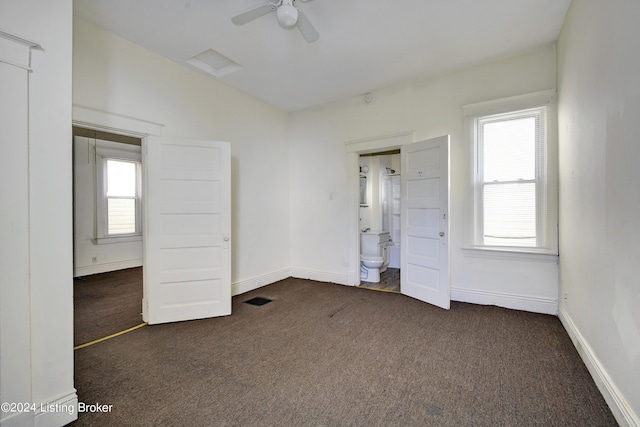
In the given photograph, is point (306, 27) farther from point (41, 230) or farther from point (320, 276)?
point (320, 276)

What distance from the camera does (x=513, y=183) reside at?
3.36 metres

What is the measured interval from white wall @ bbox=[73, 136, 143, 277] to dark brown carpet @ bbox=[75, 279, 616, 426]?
12.3ft

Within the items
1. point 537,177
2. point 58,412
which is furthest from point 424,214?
point 58,412

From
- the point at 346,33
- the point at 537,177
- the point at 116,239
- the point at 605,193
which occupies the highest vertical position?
the point at 346,33

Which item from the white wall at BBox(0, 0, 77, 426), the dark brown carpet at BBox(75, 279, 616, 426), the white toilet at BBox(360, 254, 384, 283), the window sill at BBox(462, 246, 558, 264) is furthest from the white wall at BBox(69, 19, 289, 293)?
the window sill at BBox(462, 246, 558, 264)

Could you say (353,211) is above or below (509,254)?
above

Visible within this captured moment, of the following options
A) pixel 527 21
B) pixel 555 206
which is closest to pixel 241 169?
pixel 527 21

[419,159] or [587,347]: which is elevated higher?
[419,159]

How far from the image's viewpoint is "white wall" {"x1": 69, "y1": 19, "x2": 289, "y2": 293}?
2711 mm

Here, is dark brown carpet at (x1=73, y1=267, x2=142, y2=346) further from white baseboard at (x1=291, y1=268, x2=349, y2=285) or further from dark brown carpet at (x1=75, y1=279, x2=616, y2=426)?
white baseboard at (x1=291, y1=268, x2=349, y2=285)

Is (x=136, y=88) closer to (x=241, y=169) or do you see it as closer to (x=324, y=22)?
(x=241, y=169)

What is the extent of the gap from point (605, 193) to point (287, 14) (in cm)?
254

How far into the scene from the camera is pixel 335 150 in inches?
183

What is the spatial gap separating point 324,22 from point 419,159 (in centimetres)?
201
